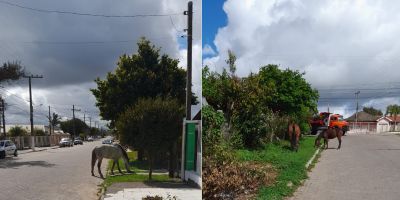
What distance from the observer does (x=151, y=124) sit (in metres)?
6.93

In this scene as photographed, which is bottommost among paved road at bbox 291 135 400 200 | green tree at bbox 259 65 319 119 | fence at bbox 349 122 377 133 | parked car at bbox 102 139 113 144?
paved road at bbox 291 135 400 200

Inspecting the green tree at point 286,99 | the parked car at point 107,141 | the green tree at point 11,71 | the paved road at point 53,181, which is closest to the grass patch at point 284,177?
the green tree at point 286,99

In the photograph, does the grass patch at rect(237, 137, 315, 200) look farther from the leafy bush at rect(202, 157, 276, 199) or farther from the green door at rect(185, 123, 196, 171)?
the green door at rect(185, 123, 196, 171)

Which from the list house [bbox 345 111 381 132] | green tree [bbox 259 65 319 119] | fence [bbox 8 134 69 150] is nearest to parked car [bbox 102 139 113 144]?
green tree [bbox 259 65 319 119]

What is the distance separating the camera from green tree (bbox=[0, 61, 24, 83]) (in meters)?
9.90

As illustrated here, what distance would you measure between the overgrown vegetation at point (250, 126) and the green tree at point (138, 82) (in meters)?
0.55

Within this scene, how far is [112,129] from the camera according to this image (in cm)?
771

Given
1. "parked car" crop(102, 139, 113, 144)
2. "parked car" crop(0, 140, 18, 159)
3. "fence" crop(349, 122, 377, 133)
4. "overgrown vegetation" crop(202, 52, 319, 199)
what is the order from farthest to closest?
1. "parked car" crop(0, 140, 18, 159)
2. "fence" crop(349, 122, 377, 133)
3. "parked car" crop(102, 139, 113, 144)
4. "overgrown vegetation" crop(202, 52, 319, 199)

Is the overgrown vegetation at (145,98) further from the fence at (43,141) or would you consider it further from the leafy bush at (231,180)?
the fence at (43,141)

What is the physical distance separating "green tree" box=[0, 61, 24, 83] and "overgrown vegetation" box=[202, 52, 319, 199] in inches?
155

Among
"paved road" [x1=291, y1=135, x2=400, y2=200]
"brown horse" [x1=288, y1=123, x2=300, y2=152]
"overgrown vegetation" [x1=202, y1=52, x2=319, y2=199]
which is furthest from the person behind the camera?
"brown horse" [x1=288, y1=123, x2=300, y2=152]

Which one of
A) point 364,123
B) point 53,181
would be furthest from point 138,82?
point 364,123

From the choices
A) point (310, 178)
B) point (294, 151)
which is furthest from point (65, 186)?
point (294, 151)

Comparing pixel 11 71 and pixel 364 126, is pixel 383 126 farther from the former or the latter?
pixel 11 71
